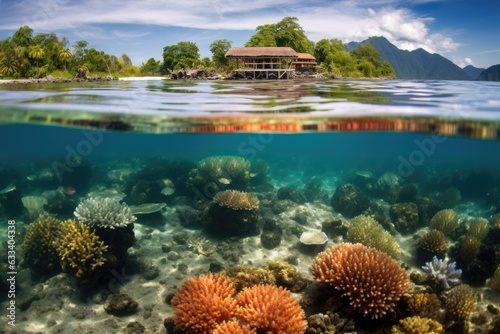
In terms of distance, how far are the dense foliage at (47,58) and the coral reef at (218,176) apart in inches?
935

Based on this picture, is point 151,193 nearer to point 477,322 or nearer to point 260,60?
point 477,322

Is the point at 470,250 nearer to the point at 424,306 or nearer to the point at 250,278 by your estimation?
the point at 424,306

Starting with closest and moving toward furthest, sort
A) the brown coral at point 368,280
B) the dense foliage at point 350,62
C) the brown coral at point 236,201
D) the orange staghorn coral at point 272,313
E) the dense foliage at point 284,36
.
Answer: the orange staghorn coral at point 272,313, the brown coral at point 368,280, the brown coral at point 236,201, the dense foliage at point 350,62, the dense foliage at point 284,36

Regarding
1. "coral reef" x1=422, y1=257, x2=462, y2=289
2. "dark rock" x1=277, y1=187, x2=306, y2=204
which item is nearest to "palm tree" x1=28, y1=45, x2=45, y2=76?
"dark rock" x1=277, y1=187, x2=306, y2=204

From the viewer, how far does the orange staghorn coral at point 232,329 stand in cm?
520

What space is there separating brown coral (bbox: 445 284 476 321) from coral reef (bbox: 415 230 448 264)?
10.3 ft

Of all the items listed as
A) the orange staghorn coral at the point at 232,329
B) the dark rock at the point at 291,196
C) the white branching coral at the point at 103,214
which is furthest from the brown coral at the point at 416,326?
the dark rock at the point at 291,196

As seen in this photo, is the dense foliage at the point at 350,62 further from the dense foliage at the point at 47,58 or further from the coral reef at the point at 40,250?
the coral reef at the point at 40,250

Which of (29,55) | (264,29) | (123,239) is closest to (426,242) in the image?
(123,239)

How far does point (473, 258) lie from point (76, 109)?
1270cm

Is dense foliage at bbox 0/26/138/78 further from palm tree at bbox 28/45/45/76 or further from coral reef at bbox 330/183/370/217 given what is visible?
coral reef at bbox 330/183/370/217

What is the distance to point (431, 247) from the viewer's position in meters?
9.77

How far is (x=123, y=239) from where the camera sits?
351 inches

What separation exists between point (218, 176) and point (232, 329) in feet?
28.9
